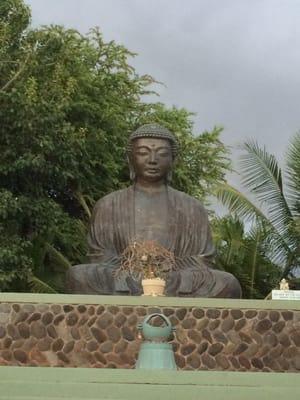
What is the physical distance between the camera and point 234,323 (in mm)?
7180

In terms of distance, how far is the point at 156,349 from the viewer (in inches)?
182

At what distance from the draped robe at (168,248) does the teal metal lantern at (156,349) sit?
319 cm

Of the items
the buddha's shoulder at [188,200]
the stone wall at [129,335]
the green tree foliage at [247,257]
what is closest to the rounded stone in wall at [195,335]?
the stone wall at [129,335]

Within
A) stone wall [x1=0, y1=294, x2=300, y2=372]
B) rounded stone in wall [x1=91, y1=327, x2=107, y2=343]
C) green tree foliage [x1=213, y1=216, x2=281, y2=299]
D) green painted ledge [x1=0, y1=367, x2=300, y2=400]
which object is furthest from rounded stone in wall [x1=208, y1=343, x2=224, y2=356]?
green tree foliage [x1=213, y1=216, x2=281, y2=299]

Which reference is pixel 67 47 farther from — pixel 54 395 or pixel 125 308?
pixel 54 395

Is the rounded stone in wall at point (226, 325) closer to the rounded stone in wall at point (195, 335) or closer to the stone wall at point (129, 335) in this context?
the stone wall at point (129, 335)

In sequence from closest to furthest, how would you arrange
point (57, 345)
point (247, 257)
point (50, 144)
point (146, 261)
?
1. point (57, 345)
2. point (146, 261)
3. point (50, 144)
4. point (247, 257)

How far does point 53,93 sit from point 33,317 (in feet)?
14.8

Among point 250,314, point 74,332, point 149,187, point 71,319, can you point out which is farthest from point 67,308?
point 149,187

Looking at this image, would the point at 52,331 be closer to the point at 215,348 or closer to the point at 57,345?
the point at 57,345

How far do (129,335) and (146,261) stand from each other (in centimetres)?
101

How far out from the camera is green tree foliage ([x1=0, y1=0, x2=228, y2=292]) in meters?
10.5

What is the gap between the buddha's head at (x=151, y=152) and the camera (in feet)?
29.6

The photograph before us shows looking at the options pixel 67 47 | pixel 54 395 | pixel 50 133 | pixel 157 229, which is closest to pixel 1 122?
pixel 50 133
